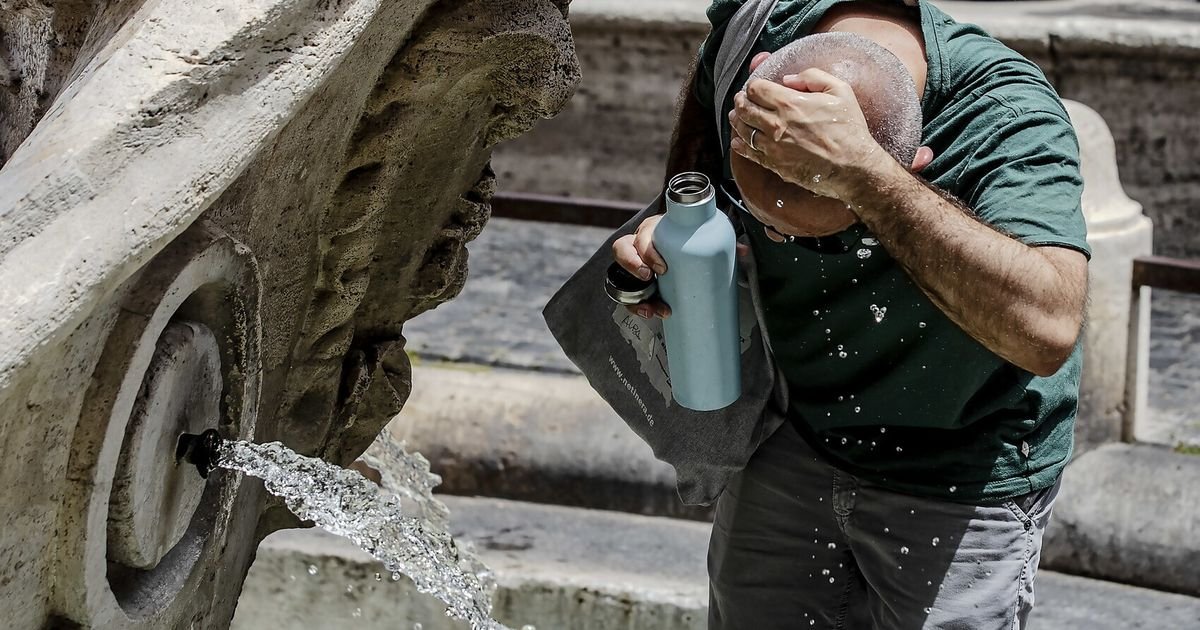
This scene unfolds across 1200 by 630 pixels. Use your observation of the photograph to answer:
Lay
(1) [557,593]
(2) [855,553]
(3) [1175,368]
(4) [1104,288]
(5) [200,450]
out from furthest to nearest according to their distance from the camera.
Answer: (3) [1175,368] < (4) [1104,288] < (1) [557,593] < (2) [855,553] < (5) [200,450]

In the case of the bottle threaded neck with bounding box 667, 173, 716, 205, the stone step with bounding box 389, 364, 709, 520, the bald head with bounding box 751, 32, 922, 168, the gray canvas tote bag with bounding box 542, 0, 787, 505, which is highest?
the bald head with bounding box 751, 32, 922, 168

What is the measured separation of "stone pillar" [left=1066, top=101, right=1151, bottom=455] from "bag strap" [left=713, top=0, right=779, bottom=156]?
126 cm

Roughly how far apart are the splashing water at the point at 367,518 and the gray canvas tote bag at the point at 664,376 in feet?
0.94

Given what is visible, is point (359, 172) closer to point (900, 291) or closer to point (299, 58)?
point (299, 58)

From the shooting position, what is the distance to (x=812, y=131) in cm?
127

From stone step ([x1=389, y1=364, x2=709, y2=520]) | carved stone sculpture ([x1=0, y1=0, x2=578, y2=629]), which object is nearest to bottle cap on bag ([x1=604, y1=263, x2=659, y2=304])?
carved stone sculpture ([x1=0, y1=0, x2=578, y2=629])

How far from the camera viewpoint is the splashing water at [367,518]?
4.82 feet

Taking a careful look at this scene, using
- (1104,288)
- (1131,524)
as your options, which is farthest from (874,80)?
(1104,288)

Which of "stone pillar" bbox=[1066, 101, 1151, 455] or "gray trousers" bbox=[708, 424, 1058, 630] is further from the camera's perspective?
"stone pillar" bbox=[1066, 101, 1151, 455]

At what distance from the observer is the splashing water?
4.82 feet

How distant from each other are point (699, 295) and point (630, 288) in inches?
2.7

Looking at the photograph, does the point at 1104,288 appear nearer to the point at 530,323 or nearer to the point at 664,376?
the point at 664,376

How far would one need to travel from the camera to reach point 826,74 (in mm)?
1301

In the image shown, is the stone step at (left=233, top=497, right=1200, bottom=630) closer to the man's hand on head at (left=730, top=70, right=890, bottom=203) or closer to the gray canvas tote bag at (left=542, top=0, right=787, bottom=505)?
the gray canvas tote bag at (left=542, top=0, right=787, bottom=505)
